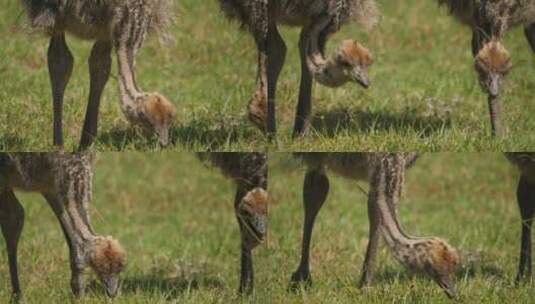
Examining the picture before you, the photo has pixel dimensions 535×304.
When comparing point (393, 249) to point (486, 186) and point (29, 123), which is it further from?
point (29, 123)

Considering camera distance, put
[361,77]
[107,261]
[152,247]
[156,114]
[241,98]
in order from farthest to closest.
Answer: [152,247]
[241,98]
[361,77]
[107,261]
[156,114]

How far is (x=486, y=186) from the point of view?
27.9 feet

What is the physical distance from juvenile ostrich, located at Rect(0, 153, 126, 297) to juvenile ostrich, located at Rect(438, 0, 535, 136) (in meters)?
1.99

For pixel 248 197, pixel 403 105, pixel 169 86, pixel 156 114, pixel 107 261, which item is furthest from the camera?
pixel 403 105

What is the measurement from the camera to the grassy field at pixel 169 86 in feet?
24.7

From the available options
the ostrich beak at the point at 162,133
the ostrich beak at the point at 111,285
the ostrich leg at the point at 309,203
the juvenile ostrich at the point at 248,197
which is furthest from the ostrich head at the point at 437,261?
the ostrich beak at the point at 111,285

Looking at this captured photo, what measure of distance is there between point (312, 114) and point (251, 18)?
602 mm

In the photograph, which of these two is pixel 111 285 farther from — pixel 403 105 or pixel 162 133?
pixel 403 105

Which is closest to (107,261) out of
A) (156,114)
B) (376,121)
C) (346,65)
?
(156,114)

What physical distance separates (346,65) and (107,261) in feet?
4.95

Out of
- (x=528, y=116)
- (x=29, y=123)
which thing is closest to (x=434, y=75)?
(x=528, y=116)

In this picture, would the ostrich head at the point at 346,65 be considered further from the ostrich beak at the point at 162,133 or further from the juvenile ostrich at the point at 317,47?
the ostrich beak at the point at 162,133

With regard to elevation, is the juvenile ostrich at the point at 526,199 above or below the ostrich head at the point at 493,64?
below

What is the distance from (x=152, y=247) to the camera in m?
8.05
